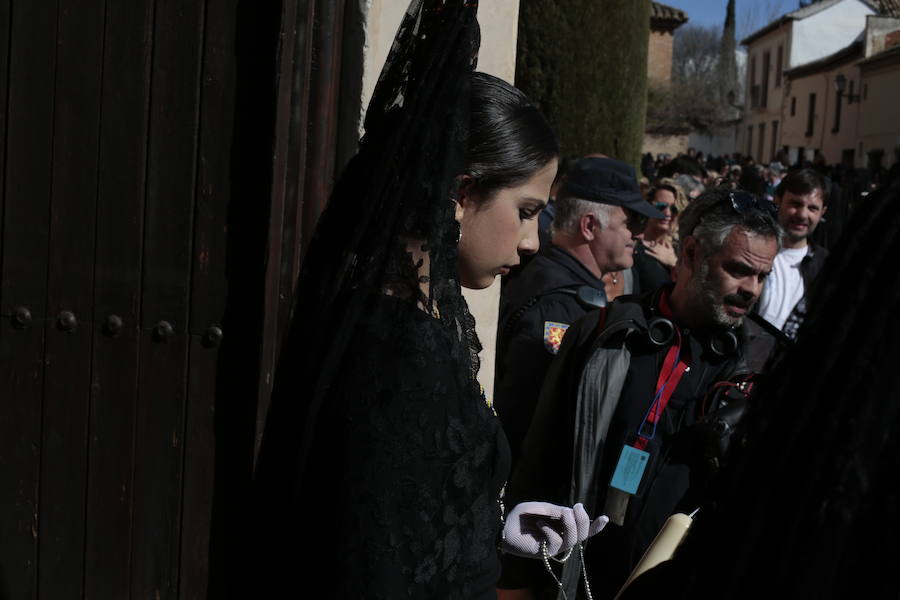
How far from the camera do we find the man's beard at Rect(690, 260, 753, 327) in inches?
119

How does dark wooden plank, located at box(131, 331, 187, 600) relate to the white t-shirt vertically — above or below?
below

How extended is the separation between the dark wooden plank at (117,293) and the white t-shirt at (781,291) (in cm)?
331

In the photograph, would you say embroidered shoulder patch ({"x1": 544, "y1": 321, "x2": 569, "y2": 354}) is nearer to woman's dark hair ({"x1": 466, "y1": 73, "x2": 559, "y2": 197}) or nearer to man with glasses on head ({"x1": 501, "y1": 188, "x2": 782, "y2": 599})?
man with glasses on head ({"x1": 501, "y1": 188, "x2": 782, "y2": 599})

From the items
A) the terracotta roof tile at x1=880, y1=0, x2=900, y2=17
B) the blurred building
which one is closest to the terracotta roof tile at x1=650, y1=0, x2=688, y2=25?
the blurred building

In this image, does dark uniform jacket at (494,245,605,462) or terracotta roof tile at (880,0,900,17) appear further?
terracotta roof tile at (880,0,900,17)

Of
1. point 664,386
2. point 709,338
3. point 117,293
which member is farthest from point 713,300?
point 117,293

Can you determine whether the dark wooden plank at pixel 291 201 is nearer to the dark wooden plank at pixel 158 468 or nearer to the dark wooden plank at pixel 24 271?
the dark wooden plank at pixel 158 468

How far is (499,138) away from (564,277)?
202cm

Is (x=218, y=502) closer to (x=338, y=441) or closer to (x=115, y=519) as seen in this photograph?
(x=115, y=519)

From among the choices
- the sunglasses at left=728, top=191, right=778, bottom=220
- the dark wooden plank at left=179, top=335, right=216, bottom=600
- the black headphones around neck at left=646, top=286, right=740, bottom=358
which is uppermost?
the sunglasses at left=728, top=191, right=778, bottom=220

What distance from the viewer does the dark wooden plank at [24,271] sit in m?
2.64

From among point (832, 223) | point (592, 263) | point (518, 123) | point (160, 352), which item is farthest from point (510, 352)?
point (832, 223)

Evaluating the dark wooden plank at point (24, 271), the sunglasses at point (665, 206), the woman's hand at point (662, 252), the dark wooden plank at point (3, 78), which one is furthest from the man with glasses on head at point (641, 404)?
the sunglasses at point (665, 206)

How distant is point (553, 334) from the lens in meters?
3.42
